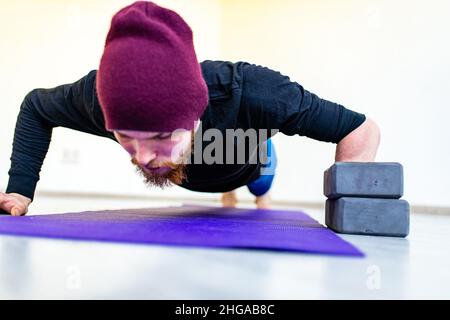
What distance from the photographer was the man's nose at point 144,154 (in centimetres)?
92

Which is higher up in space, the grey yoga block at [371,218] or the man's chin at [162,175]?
the man's chin at [162,175]

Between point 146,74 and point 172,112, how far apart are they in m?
0.09

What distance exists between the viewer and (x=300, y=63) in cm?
299

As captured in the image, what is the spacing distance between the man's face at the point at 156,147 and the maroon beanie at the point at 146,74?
30 millimetres

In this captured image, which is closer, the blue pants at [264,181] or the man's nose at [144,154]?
the man's nose at [144,154]

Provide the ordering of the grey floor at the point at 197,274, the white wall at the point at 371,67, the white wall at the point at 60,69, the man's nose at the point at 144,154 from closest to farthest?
the grey floor at the point at 197,274 → the man's nose at the point at 144,154 → the white wall at the point at 371,67 → the white wall at the point at 60,69

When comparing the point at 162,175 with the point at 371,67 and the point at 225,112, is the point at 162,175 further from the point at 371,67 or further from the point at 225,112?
the point at 371,67

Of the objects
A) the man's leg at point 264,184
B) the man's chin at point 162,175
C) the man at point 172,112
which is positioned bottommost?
the man's leg at point 264,184

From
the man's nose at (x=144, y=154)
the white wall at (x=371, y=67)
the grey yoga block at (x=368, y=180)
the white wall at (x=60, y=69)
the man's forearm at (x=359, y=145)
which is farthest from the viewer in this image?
the white wall at (x=60, y=69)

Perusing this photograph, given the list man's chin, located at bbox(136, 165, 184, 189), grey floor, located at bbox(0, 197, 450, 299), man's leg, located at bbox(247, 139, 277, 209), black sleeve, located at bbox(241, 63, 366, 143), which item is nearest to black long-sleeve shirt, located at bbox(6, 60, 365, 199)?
black sleeve, located at bbox(241, 63, 366, 143)

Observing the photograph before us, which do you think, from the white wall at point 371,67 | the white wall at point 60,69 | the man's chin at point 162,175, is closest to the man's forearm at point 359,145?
the man's chin at point 162,175

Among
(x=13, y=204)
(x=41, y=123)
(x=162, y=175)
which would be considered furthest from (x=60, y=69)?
(x=162, y=175)

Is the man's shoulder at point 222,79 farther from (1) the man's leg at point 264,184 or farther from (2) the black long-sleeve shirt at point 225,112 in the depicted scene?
(1) the man's leg at point 264,184

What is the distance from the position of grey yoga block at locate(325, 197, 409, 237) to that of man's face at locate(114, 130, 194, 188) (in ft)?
1.37
